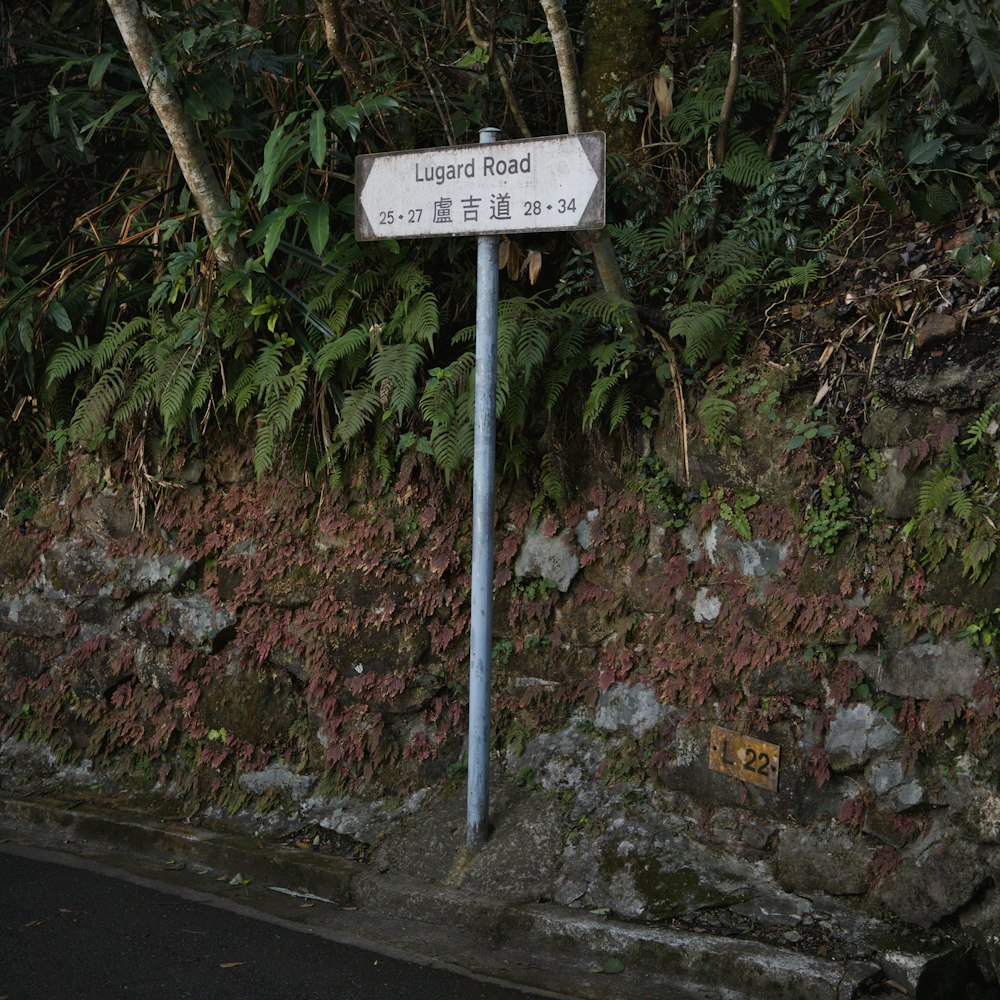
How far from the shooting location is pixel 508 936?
4059 millimetres

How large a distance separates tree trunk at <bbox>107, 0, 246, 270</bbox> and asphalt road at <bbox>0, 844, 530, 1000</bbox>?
10.4ft

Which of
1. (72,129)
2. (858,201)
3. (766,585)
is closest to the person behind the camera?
(766,585)

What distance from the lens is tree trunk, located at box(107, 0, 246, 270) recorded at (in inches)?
205

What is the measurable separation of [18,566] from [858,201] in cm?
520

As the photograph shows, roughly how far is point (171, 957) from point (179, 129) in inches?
150

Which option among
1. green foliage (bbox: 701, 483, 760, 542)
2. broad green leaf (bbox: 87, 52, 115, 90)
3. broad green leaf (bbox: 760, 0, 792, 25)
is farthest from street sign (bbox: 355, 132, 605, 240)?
broad green leaf (bbox: 87, 52, 115, 90)

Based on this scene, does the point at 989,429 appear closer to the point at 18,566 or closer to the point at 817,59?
the point at 817,59

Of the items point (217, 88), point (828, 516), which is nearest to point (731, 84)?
point (828, 516)

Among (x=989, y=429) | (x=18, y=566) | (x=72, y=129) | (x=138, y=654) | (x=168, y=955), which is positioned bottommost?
(x=168, y=955)

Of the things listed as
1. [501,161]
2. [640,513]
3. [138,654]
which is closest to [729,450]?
[640,513]

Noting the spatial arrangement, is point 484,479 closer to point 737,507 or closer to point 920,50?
point 737,507

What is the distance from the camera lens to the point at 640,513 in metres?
4.90

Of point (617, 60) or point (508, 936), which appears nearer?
point (508, 936)

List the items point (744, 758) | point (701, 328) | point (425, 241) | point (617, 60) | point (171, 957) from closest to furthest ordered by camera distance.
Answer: point (171, 957) < point (744, 758) < point (701, 328) < point (425, 241) < point (617, 60)
